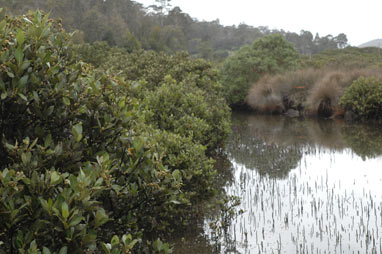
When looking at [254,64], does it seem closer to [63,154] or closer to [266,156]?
[266,156]

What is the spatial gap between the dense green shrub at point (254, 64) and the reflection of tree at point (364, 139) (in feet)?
30.6

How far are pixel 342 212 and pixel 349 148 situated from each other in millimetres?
5714

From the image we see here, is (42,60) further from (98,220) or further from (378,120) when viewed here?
(378,120)

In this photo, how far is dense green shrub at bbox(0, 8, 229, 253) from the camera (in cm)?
198

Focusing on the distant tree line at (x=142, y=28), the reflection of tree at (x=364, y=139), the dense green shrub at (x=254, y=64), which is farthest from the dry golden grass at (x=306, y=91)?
the distant tree line at (x=142, y=28)

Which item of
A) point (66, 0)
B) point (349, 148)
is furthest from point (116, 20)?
point (349, 148)

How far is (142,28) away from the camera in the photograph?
64.5 metres

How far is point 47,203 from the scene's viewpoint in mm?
1938

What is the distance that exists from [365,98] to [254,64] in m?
8.70

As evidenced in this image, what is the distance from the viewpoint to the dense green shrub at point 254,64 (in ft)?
78.3

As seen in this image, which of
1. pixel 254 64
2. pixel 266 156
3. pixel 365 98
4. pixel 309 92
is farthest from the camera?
pixel 254 64

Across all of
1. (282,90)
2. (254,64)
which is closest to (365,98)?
(282,90)

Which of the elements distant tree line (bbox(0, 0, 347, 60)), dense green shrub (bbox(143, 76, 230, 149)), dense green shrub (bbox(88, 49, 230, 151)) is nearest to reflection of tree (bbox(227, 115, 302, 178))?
dense green shrub (bbox(88, 49, 230, 151))

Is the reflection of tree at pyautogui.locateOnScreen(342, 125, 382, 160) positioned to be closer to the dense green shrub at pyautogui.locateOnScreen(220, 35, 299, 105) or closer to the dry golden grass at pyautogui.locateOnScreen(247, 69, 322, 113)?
the dry golden grass at pyautogui.locateOnScreen(247, 69, 322, 113)
